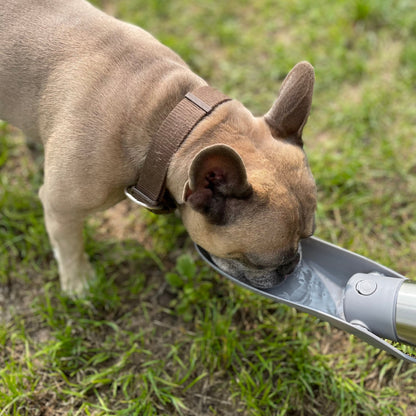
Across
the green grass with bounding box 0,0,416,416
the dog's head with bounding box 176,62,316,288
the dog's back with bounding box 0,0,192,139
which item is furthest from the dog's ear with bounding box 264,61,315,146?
the green grass with bounding box 0,0,416,416

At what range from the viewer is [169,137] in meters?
2.93

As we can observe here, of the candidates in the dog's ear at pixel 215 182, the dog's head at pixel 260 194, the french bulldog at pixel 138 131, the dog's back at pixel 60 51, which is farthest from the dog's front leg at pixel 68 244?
the dog's ear at pixel 215 182

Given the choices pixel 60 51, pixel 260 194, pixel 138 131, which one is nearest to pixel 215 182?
pixel 260 194

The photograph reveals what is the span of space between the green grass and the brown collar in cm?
98

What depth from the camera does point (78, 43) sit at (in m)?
3.19

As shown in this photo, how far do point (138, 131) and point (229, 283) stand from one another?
58.7 inches

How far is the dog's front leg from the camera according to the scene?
133 inches

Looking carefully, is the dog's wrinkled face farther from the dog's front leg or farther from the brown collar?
the dog's front leg

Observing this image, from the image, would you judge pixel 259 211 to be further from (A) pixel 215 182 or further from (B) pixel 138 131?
(B) pixel 138 131

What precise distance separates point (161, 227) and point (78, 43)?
1.69 meters

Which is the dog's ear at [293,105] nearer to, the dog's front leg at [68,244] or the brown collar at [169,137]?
the brown collar at [169,137]

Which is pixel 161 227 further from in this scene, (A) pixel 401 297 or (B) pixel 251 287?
(A) pixel 401 297

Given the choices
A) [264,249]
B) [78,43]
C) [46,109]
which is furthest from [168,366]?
[78,43]

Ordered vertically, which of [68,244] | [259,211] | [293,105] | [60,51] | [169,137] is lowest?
[68,244]
